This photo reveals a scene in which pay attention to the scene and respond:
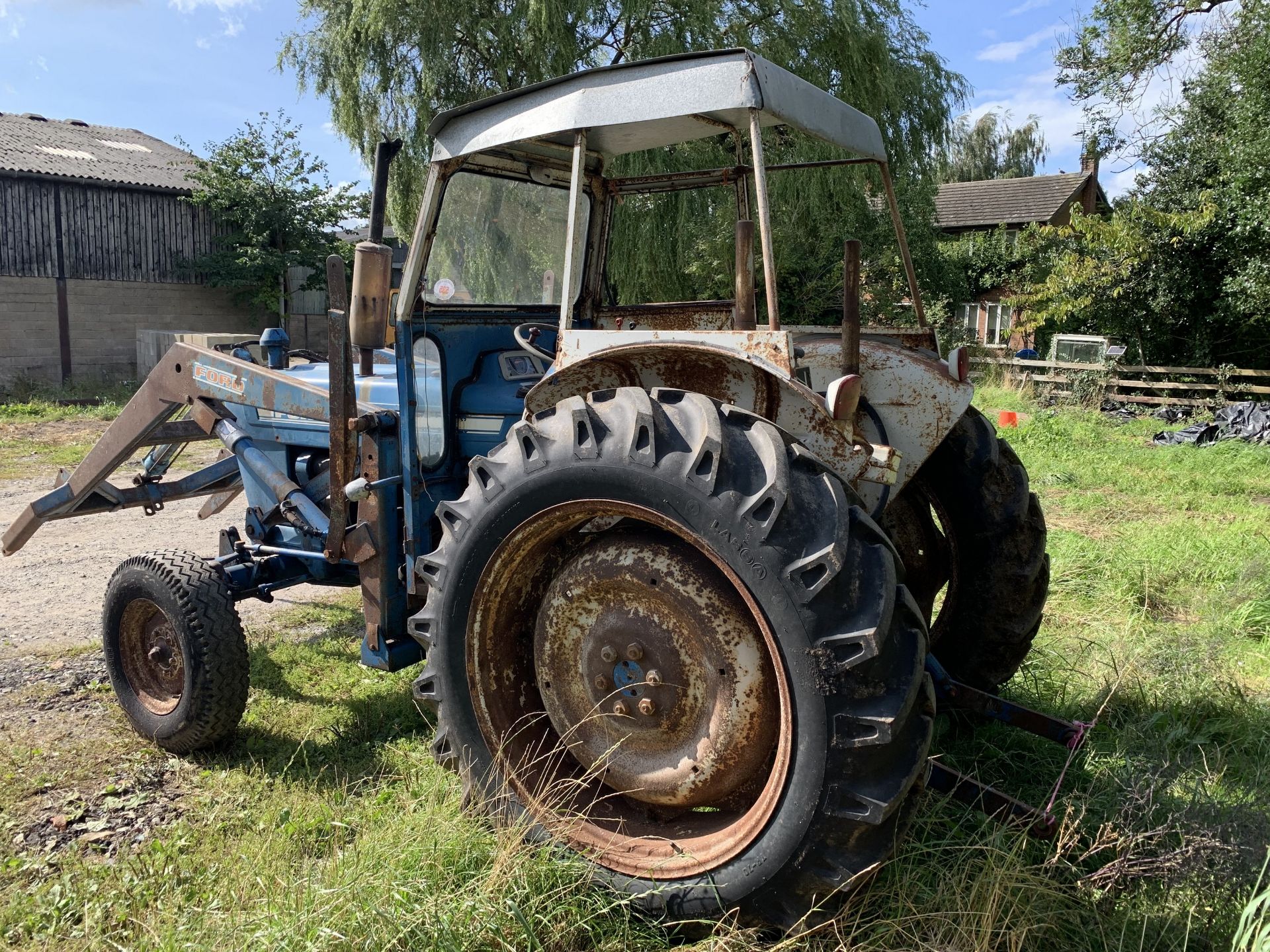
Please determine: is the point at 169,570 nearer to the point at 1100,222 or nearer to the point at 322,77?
the point at 322,77

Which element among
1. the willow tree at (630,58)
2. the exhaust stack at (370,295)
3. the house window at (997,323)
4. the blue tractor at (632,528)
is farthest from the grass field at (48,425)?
the house window at (997,323)

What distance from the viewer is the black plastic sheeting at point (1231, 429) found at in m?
12.0

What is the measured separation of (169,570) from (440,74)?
11.6m

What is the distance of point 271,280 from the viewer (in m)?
19.4

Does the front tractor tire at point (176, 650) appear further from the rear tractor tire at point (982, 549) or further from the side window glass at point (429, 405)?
the rear tractor tire at point (982, 549)

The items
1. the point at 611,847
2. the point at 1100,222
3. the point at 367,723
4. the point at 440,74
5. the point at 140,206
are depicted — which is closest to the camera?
the point at 611,847

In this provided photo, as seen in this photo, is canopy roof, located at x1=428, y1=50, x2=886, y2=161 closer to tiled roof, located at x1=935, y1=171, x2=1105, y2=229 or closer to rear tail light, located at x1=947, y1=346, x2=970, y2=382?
rear tail light, located at x1=947, y1=346, x2=970, y2=382

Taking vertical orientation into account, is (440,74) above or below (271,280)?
above

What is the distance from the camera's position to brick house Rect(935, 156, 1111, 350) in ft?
86.5

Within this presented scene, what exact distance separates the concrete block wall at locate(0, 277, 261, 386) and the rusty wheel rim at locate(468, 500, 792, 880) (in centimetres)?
1747

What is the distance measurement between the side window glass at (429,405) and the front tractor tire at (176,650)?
38.1 inches

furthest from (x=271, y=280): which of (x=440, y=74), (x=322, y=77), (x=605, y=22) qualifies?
(x=605, y=22)

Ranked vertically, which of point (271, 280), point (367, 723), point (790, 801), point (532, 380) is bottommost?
point (367, 723)

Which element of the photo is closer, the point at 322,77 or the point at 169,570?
the point at 169,570
